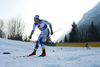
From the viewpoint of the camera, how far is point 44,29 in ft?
17.4

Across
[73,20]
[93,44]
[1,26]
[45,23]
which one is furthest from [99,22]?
[45,23]

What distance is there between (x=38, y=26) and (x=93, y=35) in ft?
139

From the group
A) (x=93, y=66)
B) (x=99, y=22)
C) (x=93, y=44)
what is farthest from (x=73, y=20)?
(x=93, y=66)

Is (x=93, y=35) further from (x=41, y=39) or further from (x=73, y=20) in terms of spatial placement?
(x=41, y=39)

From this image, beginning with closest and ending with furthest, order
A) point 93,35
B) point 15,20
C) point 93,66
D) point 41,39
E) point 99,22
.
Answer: point 93,66
point 41,39
point 15,20
point 93,35
point 99,22

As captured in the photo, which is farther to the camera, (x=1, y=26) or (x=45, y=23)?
(x=1, y=26)

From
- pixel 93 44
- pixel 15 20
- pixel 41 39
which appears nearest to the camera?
pixel 41 39

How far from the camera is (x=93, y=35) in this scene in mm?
42562

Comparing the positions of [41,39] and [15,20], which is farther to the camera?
[15,20]

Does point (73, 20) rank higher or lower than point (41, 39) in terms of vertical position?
higher

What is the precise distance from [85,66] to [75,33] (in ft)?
146

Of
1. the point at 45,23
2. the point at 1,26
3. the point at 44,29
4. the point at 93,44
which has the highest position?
the point at 1,26

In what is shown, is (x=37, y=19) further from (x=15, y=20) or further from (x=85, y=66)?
(x=15, y=20)

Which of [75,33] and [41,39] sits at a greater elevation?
[75,33]
